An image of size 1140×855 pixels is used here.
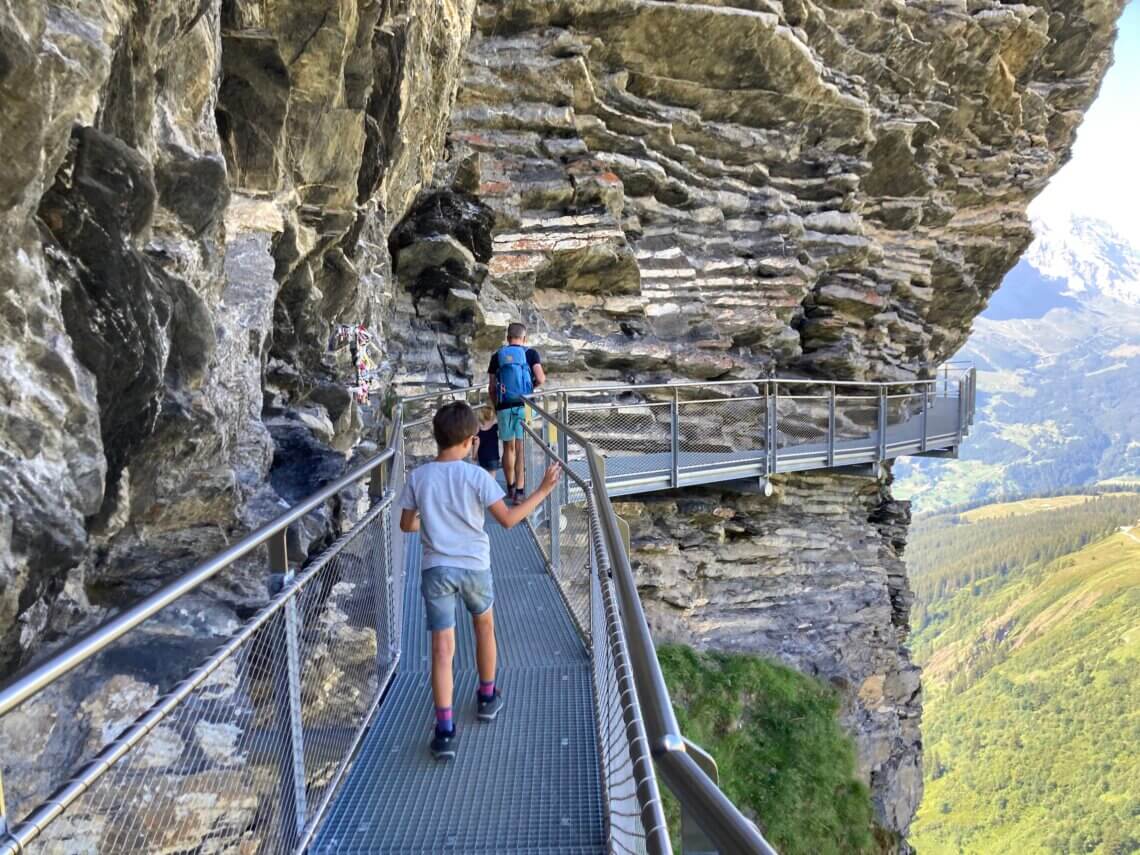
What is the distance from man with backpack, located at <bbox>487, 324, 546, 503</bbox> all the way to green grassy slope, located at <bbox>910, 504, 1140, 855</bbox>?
6768cm

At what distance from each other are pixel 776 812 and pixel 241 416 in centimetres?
1125

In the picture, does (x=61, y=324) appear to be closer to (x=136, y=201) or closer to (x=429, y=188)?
(x=136, y=201)

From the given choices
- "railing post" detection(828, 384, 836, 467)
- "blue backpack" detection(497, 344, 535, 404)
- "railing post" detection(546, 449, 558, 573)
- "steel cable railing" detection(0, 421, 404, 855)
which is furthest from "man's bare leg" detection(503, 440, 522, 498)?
"railing post" detection(828, 384, 836, 467)

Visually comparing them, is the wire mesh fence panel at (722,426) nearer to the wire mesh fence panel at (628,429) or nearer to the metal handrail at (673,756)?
the wire mesh fence panel at (628,429)

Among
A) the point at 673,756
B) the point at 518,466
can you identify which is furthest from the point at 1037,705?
the point at 673,756

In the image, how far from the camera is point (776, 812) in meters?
12.4

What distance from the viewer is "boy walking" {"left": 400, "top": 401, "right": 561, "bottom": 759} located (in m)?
3.66

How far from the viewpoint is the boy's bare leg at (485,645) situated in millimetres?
3850

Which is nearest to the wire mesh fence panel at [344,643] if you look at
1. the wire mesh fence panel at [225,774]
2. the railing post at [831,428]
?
the wire mesh fence panel at [225,774]

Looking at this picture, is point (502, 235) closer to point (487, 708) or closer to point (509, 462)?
point (509, 462)

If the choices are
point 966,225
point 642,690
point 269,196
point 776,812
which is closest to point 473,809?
point 642,690

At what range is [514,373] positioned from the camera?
25.7 ft

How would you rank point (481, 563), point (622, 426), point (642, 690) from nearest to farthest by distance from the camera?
point (642, 690) → point (481, 563) → point (622, 426)

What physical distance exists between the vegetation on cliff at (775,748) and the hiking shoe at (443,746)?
8986 mm
